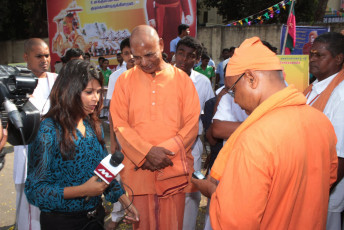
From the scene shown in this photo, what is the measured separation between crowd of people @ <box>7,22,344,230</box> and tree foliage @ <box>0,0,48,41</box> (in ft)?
59.3

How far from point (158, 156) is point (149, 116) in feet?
1.21

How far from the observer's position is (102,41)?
46.6 ft

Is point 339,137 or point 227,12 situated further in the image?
point 227,12

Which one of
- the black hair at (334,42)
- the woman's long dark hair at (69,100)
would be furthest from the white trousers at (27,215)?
the black hair at (334,42)

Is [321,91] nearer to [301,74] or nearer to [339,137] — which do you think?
[339,137]

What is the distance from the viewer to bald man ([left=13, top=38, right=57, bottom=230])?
2943 mm

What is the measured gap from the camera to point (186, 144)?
8.87 feet

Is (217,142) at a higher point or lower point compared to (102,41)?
lower

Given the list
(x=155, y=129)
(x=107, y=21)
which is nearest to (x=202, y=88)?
(x=155, y=129)

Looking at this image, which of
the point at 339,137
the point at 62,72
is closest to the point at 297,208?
the point at 339,137

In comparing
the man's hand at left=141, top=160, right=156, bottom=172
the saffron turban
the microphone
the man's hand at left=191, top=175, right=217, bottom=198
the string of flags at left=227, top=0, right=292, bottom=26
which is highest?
the string of flags at left=227, top=0, right=292, bottom=26

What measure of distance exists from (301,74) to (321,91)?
1.17 metres

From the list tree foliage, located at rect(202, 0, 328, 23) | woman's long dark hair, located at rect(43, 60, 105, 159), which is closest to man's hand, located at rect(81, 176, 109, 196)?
woman's long dark hair, located at rect(43, 60, 105, 159)

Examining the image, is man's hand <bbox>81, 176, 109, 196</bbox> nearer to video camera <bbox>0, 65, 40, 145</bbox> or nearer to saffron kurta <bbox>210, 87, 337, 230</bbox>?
video camera <bbox>0, 65, 40, 145</bbox>
